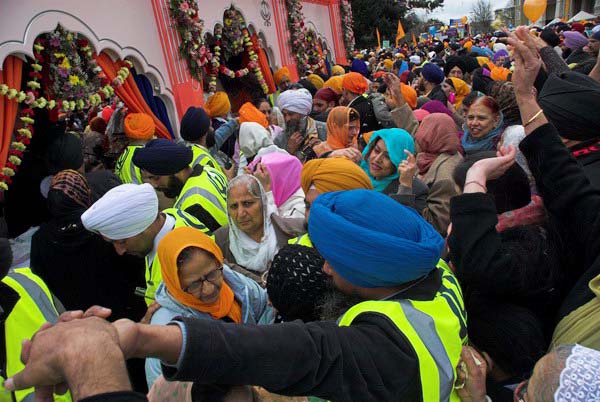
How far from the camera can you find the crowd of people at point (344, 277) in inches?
36.4

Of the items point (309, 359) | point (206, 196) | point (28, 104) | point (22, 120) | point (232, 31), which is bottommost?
point (206, 196)

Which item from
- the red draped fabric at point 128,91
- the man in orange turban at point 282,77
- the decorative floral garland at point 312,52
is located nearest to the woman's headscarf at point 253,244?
the red draped fabric at point 128,91

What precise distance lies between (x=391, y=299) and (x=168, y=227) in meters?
1.65

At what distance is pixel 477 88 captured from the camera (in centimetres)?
609

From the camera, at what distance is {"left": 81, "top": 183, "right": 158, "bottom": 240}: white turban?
2.30 meters

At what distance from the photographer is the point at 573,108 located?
6.08 ft

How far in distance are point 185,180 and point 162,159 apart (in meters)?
0.25

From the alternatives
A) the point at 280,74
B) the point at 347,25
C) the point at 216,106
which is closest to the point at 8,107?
the point at 216,106

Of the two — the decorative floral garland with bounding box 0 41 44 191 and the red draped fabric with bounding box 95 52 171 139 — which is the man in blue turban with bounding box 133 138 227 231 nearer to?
the decorative floral garland with bounding box 0 41 44 191

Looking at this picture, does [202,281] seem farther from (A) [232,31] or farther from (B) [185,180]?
(A) [232,31]

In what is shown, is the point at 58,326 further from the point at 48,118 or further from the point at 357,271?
the point at 48,118

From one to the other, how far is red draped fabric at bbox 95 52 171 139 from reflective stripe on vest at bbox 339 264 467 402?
238 inches

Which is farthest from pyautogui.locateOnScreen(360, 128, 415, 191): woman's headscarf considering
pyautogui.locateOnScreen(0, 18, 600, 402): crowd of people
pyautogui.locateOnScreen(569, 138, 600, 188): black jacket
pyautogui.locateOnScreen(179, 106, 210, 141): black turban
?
pyautogui.locateOnScreen(179, 106, 210, 141): black turban

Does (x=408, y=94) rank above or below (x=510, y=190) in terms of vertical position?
below
